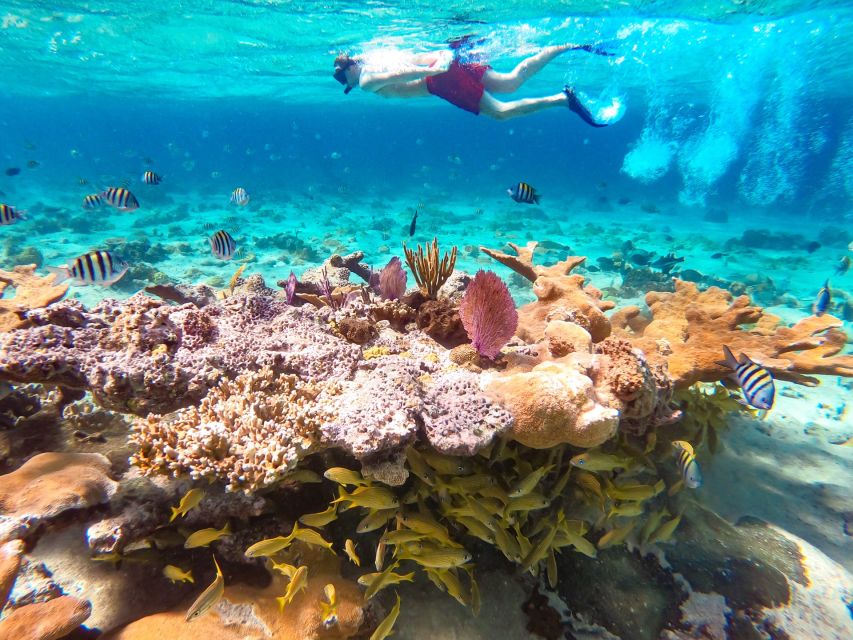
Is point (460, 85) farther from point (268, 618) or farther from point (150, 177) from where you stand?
point (268, 618)

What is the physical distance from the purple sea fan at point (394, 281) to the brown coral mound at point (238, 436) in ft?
6.07

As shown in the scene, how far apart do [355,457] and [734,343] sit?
3.64 meters

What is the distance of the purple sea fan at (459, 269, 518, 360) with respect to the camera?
3316mm

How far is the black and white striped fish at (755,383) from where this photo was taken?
3098 mm

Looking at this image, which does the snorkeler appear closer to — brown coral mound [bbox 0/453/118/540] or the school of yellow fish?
the school of yellow fish

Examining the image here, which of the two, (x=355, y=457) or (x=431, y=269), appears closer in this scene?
(x=355, y=457)

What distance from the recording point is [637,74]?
31.2 metres

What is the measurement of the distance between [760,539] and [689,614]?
115 centimetres

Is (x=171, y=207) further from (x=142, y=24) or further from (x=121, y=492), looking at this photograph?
(x=121, y=492)

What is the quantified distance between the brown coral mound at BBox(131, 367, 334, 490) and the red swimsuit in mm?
6962

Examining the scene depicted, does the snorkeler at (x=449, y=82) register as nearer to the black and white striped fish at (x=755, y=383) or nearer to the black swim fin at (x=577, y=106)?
the black swim fin at (x=577, y=106)

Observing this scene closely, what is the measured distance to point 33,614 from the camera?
2.15 metres

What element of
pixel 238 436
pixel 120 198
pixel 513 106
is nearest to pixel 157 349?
pixel 238 436

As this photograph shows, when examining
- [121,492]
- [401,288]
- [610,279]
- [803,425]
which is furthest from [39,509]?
[610,279]
